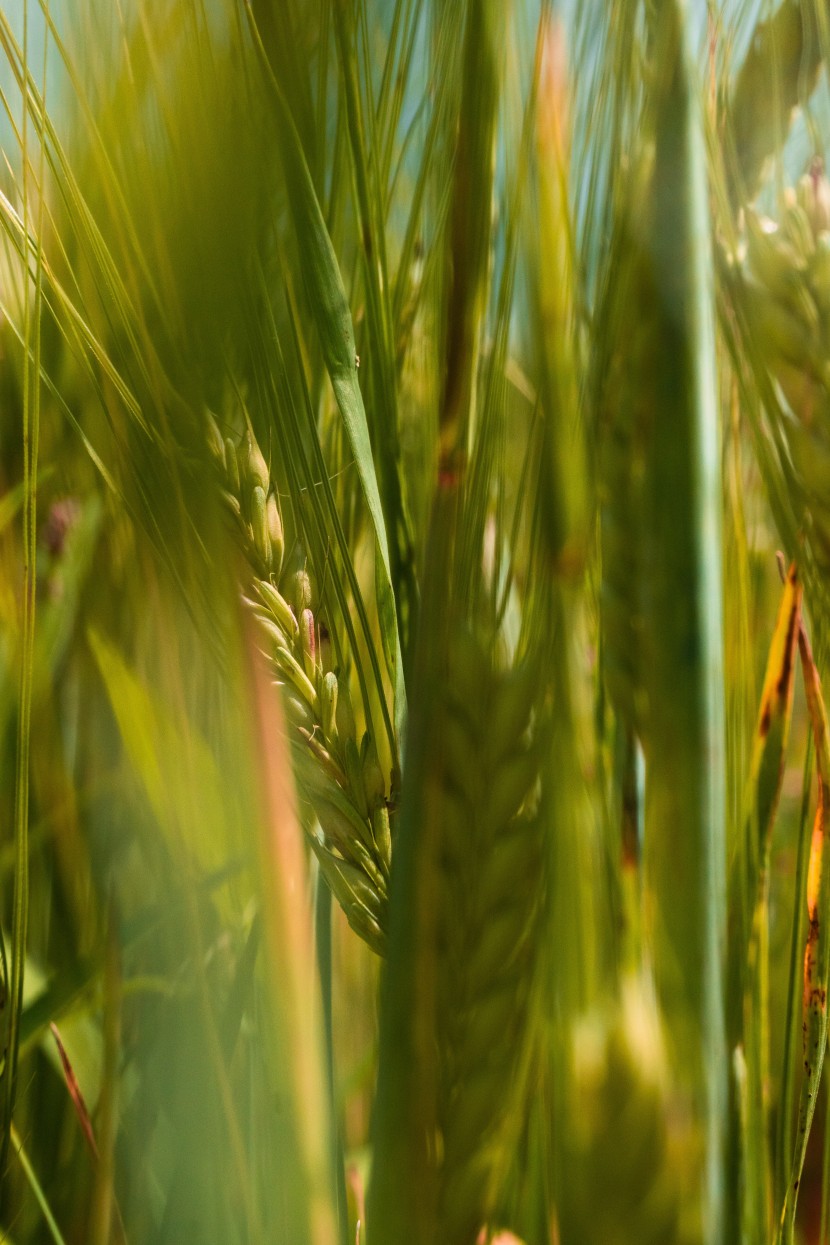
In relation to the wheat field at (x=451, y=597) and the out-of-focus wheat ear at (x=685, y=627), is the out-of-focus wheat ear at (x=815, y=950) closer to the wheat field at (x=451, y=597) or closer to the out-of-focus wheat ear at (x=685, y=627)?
the wheat field at (x=451, y=597)

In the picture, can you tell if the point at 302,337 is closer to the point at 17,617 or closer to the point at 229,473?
the point at 229,473

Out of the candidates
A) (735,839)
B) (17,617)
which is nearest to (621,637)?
(735,839)

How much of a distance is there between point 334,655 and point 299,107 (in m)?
0.14

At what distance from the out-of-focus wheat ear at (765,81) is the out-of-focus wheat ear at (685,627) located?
0.13 metres

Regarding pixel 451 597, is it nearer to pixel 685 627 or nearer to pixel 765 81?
pixel 685 627

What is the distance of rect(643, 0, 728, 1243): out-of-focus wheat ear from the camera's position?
19 centimetres

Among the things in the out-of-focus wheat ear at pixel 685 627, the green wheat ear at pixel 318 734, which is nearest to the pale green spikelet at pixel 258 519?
the green wheat ear at pixel 318 734

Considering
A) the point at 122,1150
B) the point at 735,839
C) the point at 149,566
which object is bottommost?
the point at 122,1150

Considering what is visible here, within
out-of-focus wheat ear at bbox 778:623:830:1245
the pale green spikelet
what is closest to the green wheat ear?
the pale green spikelet

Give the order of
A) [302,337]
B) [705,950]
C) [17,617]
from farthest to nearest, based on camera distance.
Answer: [17,617]
[302,337]
[705,950]

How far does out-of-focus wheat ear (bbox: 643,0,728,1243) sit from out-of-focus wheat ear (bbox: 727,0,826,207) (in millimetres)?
134

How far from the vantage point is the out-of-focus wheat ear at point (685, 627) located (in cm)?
19

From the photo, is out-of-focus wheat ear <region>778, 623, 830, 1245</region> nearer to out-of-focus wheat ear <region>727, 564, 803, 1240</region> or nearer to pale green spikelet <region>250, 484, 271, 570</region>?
out-of-focus wheat ear <region>727, 564, 803, 1240</region>

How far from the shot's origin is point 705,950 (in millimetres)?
190
